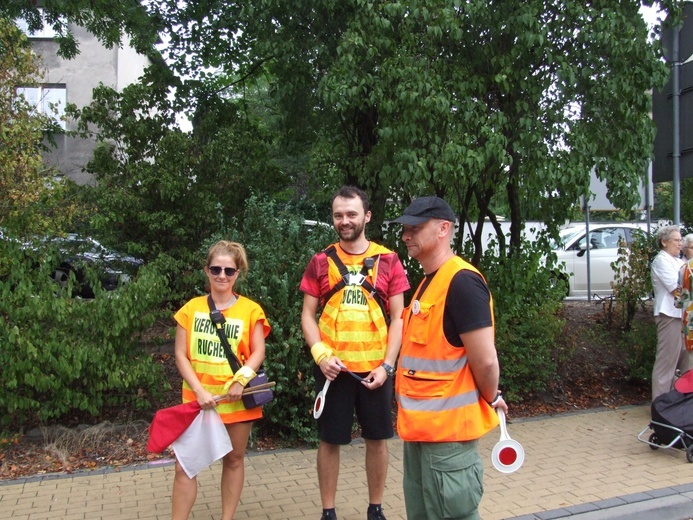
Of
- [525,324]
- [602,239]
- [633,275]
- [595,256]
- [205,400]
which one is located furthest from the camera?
[602,239]

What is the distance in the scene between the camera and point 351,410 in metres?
4.07

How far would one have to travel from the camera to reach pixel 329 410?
4.05 m

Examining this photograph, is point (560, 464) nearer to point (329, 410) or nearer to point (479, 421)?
point (329, 410)

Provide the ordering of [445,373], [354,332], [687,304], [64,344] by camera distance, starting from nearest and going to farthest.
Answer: [445,373]
[354,332]
[64,344]
[687,304]

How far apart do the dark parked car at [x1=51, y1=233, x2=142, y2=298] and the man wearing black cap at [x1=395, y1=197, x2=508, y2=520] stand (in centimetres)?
359

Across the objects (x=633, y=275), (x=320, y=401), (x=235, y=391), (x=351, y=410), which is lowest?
(x=351, y=410)

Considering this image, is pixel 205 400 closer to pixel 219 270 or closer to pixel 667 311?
pixel 219 270

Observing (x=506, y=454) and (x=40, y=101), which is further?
(x=40, y=101)

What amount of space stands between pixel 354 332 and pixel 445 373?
3.61ft

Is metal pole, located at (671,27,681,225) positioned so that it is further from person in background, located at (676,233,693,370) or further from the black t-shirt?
the black t-shirt

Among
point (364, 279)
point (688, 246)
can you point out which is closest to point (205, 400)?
point (364, 279)

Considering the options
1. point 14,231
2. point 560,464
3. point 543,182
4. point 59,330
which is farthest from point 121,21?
point 560,464

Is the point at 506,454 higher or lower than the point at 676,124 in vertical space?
lower

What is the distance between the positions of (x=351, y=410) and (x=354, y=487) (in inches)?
41.9
